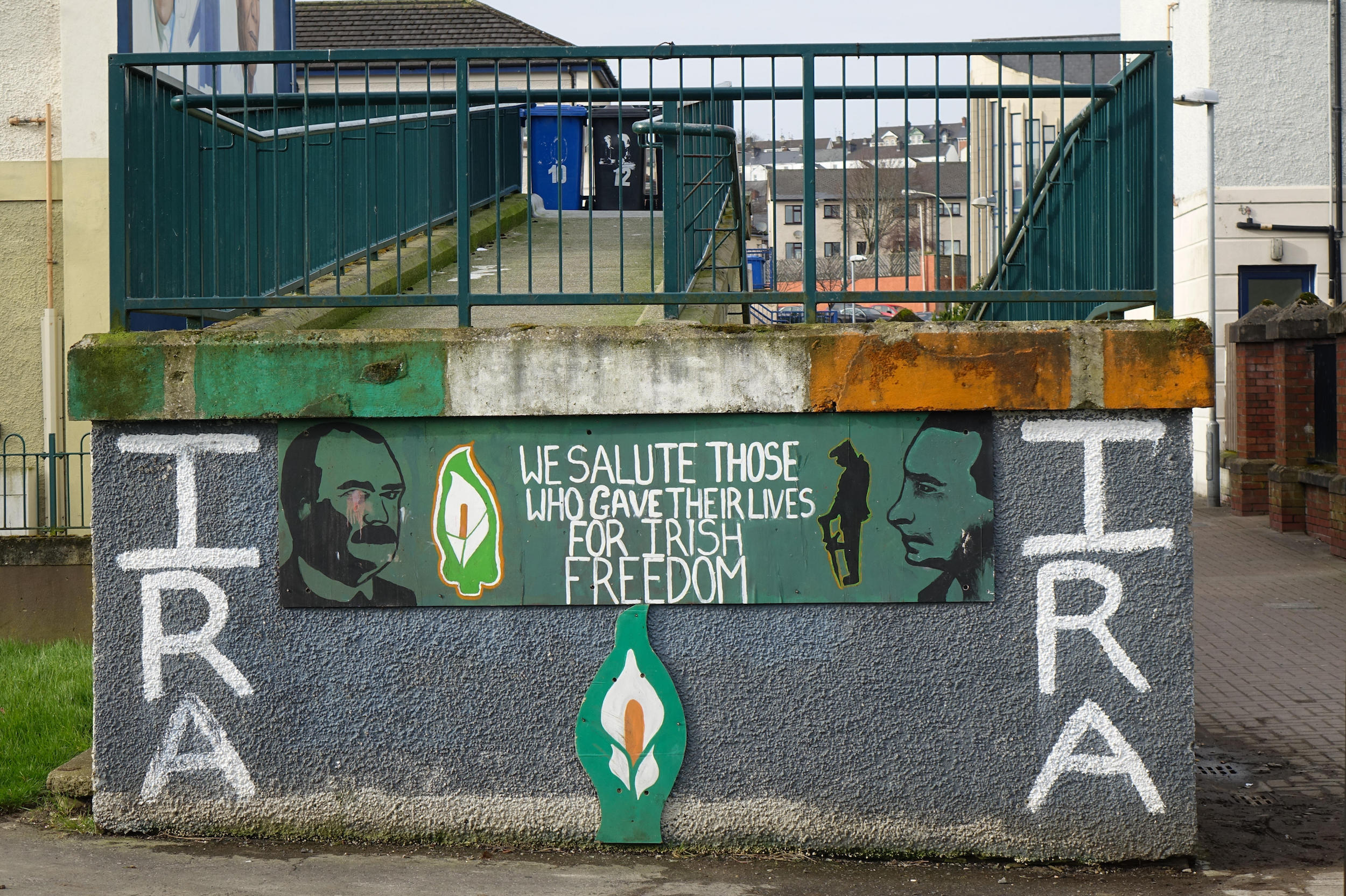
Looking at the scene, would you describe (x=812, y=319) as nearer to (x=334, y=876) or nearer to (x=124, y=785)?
(x=334, y=876)

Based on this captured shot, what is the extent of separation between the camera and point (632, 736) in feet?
15.4

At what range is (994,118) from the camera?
17.6ft

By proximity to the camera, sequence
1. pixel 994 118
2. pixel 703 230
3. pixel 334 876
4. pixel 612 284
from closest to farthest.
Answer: pixel 334 876
pixel 994 118
pixel 703 230
pixel 612 284

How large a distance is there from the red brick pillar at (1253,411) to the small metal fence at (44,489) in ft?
43.3

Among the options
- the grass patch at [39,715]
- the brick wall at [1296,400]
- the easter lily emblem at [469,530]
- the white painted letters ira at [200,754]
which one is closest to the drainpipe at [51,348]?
the grass patch at [39,715]

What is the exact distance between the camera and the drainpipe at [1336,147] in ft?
57.8

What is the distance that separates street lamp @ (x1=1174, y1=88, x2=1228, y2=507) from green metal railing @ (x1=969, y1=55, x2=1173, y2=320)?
39.5 ft

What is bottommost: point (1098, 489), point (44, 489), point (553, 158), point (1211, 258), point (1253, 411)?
point (44, 489)

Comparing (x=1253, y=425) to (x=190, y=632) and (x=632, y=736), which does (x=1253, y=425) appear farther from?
(x=190, y=632)

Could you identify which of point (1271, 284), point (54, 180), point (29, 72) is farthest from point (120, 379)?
point (1271, 284)

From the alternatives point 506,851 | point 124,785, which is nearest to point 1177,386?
point 506,851

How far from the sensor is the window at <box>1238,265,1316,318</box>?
1838 centimetres

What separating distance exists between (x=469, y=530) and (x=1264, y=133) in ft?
56.3

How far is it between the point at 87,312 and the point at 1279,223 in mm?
15620
